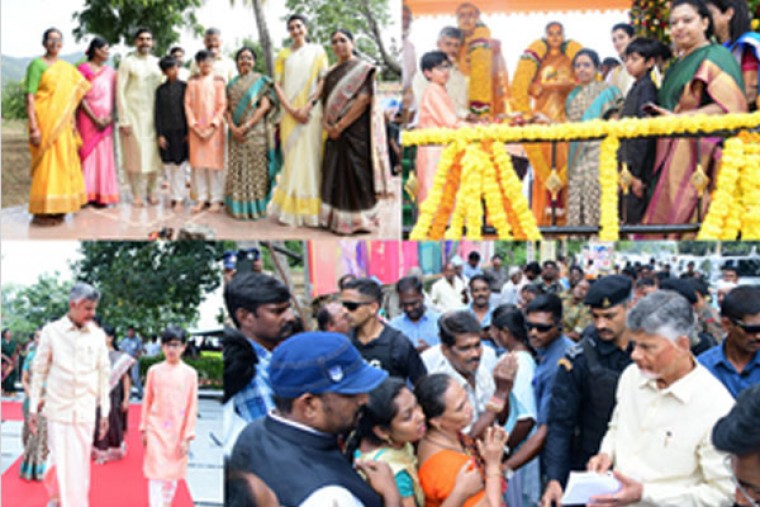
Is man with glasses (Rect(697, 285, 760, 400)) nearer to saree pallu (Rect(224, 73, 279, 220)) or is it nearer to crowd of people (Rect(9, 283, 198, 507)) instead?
crowd of people (Rect(9, 283, 198, 507))

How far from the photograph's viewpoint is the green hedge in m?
4.23

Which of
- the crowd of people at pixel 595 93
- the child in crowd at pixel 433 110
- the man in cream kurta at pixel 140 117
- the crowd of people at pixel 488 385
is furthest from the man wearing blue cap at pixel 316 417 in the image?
the man in cream kurta at pixel 140 117

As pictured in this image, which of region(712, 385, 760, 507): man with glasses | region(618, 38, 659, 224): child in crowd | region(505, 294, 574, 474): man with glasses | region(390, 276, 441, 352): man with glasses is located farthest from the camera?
region(618, 38, 659, 224): child in crowd

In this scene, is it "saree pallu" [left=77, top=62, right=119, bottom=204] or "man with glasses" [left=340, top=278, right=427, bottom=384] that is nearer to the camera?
"man with glasses" [left=340, top=278, right=427, bottom=384]

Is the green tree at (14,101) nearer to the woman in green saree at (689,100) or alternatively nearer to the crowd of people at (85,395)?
the crowd of people at (85,395)

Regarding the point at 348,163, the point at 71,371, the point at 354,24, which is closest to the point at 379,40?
the point at 354,24

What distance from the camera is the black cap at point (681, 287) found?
3.96m

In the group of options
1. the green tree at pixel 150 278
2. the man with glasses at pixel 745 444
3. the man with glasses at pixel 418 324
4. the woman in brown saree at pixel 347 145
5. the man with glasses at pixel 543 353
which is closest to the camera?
the man with glasses at pixel 745 444

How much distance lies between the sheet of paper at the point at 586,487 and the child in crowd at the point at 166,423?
1.71 m

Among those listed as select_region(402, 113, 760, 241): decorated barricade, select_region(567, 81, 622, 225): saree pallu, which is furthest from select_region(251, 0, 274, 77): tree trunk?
select_region(567, 81, 622, 225): saree pallu

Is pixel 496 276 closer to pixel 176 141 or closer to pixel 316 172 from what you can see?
pixel 316 172

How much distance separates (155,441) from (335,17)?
10.0ft

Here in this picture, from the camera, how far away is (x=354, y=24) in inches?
248

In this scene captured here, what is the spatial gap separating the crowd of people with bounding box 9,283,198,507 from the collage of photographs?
1 centimetres
